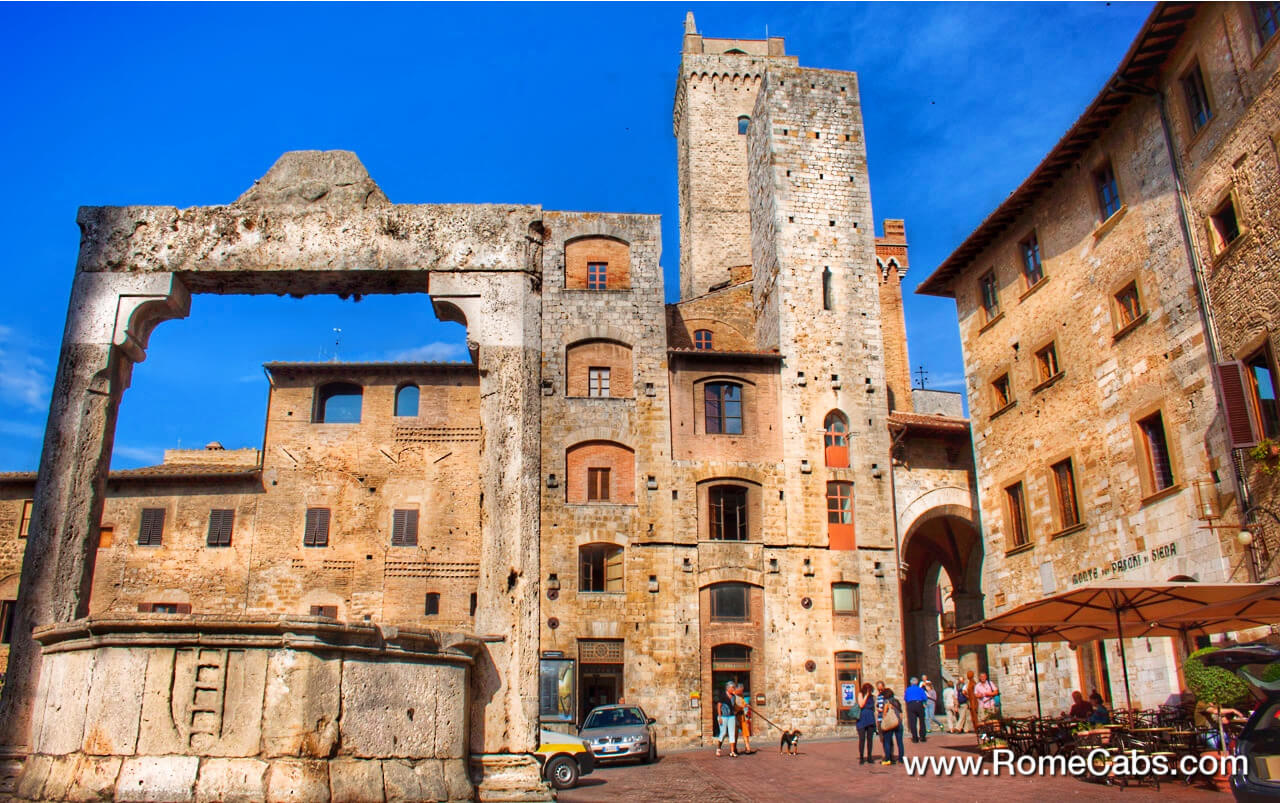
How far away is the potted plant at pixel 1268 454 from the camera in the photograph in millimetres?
15276

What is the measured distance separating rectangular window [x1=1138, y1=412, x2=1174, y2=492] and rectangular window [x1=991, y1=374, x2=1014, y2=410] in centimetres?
574

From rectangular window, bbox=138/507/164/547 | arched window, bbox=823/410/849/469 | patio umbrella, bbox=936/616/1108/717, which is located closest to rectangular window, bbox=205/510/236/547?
rectangular window, bbox=138/507/164/547

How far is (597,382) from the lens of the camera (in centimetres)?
3027

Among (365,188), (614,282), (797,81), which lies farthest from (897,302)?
(365,188)

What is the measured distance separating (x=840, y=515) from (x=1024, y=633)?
1300 centimetres

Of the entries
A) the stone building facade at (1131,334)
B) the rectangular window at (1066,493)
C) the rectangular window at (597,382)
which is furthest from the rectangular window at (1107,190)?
the rectangular window at (597,382)

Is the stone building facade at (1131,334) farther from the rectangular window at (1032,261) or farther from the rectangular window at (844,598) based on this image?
the rectangular window at (844,598)

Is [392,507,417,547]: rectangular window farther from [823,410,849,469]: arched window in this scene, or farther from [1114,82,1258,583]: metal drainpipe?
[1114,82,1258,583]: metal drainpipe

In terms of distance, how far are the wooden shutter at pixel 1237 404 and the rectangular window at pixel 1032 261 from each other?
302 inches

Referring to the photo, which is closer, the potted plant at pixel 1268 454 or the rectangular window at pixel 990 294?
the potted plant at pixel 1268 454

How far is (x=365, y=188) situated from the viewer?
36.1ft

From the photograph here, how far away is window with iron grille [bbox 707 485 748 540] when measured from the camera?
96.0ft

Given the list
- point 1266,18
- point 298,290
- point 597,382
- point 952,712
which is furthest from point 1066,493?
point 298,290

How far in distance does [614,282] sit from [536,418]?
21.4m
